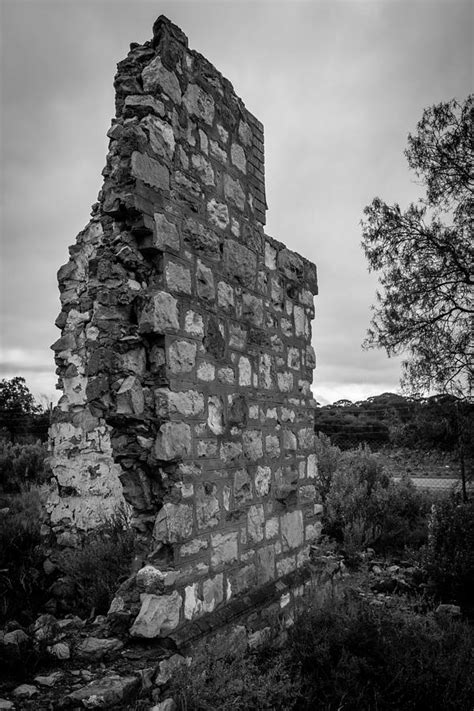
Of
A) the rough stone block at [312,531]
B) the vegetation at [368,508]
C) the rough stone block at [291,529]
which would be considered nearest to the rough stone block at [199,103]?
the rough stone block at [291,529]

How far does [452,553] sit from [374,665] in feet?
10.8

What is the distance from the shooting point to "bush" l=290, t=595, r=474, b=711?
384 centimetres

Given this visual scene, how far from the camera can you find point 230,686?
134 inches

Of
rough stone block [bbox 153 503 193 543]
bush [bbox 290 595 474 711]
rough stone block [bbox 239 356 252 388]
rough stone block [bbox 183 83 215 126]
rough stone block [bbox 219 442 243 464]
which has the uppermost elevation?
rough stone block [bbox 183 83 215 126]

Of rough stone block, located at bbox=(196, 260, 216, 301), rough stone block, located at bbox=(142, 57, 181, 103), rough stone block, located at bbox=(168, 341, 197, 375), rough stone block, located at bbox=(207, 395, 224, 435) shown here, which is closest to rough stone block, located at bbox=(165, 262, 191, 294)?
rough stone block, located at bbox=(196, 260, 216, 301)

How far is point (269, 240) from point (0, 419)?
14772 millimetres

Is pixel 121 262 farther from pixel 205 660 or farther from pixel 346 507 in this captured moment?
pixel 346 507

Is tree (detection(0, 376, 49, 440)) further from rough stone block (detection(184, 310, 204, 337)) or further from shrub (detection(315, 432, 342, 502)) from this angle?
rough stone block (detection(184, 310, 204, 337))

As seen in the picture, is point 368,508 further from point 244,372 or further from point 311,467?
point 244,372

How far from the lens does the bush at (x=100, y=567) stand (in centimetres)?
442

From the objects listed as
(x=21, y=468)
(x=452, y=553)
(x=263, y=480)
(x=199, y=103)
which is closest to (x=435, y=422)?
(x=452, y=553)

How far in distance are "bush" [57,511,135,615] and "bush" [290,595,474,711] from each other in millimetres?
1504

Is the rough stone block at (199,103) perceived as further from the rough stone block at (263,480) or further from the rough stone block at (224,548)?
the rough stone block at (224,548)

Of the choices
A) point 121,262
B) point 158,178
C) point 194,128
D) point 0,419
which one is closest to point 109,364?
point 121,262
